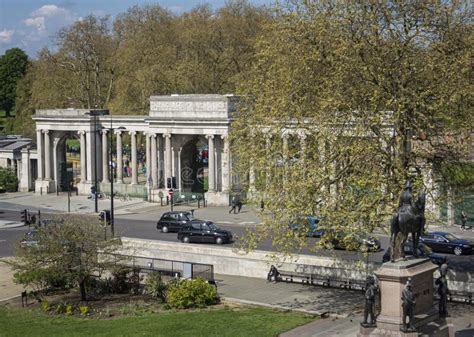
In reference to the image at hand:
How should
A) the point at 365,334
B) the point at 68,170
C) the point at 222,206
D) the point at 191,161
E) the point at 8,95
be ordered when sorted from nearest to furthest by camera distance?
the point at 365,334 → the point at 222,206 → the point at 191,161 → the point at 68,170 → the point at 8,95

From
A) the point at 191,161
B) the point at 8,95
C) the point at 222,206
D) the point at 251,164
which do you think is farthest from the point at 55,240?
the point at 8,95

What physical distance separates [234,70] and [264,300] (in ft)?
188

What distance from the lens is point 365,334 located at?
24.9 metres

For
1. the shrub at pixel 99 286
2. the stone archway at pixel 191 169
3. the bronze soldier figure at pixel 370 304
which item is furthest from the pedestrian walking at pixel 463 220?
the bronze soldier figure at pixel 370 304

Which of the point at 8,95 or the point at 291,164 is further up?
the point at 8,95

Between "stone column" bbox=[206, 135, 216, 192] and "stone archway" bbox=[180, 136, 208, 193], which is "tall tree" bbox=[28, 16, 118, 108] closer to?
"stone archway" bbox=[180, 136, 208, 193]

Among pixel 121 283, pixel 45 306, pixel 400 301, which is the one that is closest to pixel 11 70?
pixel 121 283

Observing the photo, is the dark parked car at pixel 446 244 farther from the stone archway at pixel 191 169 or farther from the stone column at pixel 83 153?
the stone column at pixel 83 153

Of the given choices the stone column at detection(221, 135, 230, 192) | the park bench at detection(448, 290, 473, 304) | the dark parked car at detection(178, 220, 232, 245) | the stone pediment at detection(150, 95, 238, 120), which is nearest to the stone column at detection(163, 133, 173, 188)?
the stone pediment at detection(150, 95, 238, 120)

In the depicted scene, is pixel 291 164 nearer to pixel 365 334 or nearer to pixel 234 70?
pixel 365 334

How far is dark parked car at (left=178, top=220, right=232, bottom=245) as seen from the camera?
47.8 metres

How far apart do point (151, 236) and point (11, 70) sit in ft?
330

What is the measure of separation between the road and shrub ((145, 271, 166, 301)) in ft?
26.9

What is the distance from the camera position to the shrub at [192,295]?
32.2m
